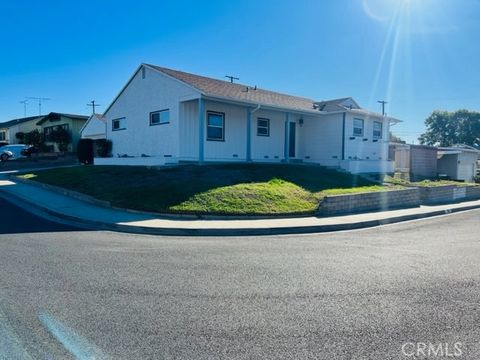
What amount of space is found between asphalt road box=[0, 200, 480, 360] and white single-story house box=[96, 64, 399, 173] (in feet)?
35.6

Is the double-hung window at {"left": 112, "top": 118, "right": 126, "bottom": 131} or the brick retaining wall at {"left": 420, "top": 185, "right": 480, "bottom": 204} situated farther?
the double-hung window at {"left": 112, "top": 118, "right": 126, "bottom": 131}

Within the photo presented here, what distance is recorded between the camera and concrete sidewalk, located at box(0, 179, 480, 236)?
29.5ft

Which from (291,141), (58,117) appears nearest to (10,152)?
(58,117)

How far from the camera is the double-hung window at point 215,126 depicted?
18.2m

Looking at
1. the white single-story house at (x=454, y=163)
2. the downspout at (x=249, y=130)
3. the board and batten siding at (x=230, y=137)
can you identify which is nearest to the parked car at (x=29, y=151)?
the board and batten siding at (x=230, y=137)

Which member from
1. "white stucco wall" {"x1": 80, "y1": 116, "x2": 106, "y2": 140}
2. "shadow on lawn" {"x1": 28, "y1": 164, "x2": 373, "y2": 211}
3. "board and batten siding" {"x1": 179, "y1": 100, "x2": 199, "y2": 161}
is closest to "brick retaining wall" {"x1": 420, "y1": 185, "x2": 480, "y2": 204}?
"shadow on lawn" {"x1": 28, "y1": 164, "x2": 373, "y2": 211}

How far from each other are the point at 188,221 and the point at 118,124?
1568 centimetres

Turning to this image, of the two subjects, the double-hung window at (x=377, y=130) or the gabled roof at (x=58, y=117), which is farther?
the gabled roof at (x=58, y=117)

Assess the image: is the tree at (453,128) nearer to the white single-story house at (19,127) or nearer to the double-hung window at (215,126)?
the double-hung window at (215,126)

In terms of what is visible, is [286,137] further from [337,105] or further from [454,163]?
[454,163]

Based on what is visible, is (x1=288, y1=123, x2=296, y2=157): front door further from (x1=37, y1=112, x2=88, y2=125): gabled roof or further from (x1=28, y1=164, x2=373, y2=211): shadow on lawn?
(x1=37, y1=112, x2=88, y2=125): gabled roof

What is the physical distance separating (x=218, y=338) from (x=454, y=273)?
4.32m

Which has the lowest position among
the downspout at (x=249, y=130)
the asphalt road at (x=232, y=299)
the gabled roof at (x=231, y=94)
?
the asphalt road at (x=232, y=299)

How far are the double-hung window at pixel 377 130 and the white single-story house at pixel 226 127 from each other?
0.07 m
